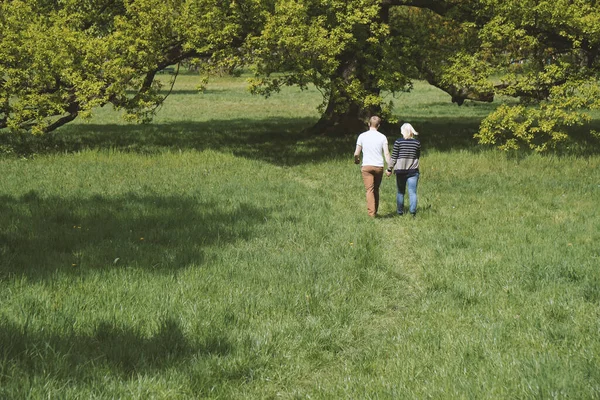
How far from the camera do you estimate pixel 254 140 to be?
2214 cm

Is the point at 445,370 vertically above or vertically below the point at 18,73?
below

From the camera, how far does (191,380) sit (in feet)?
15.6

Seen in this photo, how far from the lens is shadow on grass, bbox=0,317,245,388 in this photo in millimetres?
4590

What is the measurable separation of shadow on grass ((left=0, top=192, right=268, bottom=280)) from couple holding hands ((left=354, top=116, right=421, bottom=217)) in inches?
78.9

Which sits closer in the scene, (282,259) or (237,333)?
(237,333)

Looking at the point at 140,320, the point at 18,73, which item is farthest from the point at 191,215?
the point at 18,73

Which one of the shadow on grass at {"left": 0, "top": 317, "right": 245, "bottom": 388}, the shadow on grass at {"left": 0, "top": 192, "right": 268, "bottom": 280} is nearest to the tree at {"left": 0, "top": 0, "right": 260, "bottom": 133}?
the shadow on grass at {"left": 0, "top": 192, "right": 268, "bottom": 280}

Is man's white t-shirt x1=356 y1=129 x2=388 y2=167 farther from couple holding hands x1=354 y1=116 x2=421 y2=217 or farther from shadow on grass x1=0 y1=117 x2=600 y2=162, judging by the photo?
shadow on grass x1=0 y1=117 x2=600 y2=162

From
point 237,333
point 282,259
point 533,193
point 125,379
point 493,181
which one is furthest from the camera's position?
point 493,181

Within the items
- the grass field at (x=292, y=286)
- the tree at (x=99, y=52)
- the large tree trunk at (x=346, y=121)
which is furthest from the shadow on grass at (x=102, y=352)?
the large tree trunk at (x=346, y=121)

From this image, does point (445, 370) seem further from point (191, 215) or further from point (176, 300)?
point (191, 215)

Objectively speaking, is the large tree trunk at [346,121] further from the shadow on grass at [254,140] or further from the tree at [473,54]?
the tree at [473,54]

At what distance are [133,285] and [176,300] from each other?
2.05 feet

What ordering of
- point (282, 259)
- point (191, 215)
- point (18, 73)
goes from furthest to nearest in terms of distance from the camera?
point (18, 73) → point (191, 215) → point (282, 259)
